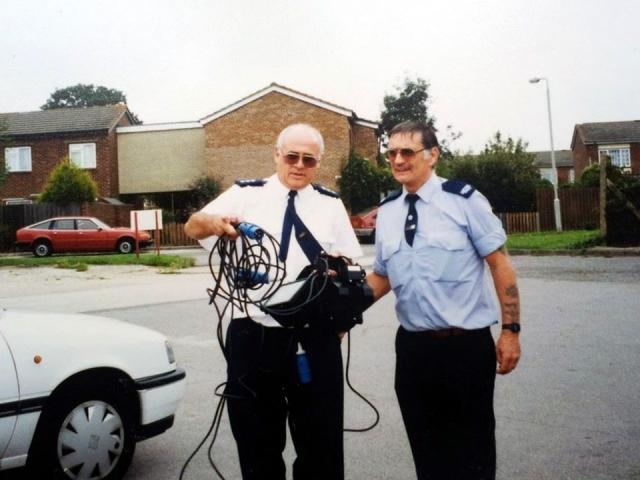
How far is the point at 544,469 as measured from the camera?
3.92 m

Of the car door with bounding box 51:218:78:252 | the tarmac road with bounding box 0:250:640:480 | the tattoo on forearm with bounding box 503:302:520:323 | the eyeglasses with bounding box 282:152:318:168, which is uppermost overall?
the car door with bounding box 51:218:78:252

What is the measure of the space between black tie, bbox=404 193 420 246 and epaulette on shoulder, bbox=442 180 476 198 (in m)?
0.15

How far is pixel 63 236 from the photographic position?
85.9ft

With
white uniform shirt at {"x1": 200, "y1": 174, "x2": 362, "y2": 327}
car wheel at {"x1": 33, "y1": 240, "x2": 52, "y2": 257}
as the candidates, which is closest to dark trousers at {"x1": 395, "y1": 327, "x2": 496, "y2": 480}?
white uniform shirt at {"x1": 200, "y1": 174, "x2": 362, "y2": 327}

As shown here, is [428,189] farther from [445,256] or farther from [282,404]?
[282,404]

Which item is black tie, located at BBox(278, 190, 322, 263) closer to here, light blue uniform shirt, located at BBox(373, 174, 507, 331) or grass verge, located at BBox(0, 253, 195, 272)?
light blue uniform shirt, located at BBox(373, 174, 507, 331)

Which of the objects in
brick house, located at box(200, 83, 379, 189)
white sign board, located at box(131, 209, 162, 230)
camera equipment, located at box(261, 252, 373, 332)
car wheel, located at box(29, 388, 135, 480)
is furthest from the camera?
brick house, located at box(200, 83, 379, 189)

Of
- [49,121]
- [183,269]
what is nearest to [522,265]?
[183,269]

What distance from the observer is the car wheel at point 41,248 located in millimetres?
26188

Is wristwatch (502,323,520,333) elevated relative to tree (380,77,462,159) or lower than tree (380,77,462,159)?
lower

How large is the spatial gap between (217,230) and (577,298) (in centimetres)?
890

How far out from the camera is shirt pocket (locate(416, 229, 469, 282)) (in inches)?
114

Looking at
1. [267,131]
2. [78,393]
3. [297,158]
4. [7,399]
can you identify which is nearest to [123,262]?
[78,393]

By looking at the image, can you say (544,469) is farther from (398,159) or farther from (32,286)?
(32,286)
